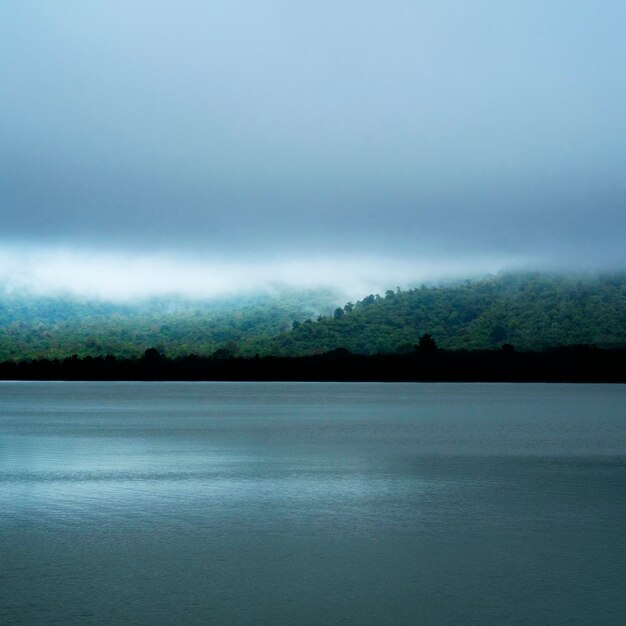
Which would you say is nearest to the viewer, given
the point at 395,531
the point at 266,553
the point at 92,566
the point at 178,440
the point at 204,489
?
the point at 92,566

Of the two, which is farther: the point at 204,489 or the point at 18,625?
the point at 204,489

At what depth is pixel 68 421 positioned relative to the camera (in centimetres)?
6750

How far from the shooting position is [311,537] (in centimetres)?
1942

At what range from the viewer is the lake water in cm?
1423

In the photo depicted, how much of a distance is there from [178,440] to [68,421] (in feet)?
74.2

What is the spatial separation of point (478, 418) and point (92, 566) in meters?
57.5

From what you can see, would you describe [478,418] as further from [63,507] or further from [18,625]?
[18,625]

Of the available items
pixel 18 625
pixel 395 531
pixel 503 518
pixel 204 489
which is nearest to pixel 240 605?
pixel 18 625

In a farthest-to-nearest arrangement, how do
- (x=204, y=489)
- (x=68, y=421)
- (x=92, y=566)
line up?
(x=68, y=421) < (x=204, y=489) < (x=92, y=566)

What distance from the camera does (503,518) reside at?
71.5 feet

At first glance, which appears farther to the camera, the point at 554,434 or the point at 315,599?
the point at 554,434

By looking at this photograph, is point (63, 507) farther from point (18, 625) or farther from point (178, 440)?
point (178, 440)

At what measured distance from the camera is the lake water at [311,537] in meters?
14.2

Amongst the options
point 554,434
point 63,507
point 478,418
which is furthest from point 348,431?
point 63,507
